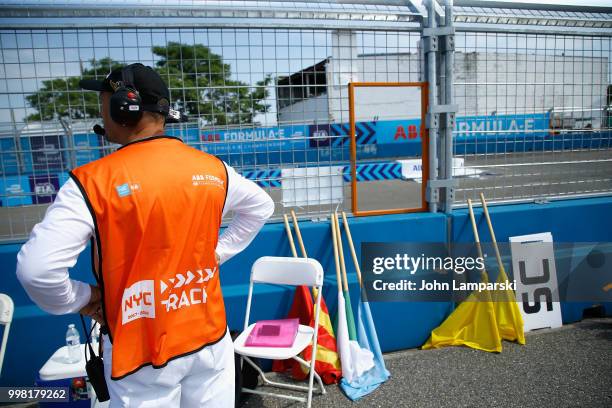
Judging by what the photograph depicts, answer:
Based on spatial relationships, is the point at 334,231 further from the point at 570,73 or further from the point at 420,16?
the point at 570,73

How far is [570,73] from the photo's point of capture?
4148mm

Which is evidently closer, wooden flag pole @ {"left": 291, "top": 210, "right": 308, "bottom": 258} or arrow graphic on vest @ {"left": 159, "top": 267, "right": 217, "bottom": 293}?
arrow graphic on vest @ {"left": 159, "top": 267, "right": 217, "bottom": 293}

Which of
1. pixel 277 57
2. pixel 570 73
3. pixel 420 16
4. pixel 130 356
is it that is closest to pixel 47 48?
pixel 277 57

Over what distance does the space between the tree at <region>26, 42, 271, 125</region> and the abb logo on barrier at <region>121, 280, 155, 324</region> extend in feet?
7.07

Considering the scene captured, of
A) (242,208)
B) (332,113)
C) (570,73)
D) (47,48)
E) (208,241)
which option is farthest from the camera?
(570,73)

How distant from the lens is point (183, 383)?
5.33ft

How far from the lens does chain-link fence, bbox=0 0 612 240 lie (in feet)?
10.3

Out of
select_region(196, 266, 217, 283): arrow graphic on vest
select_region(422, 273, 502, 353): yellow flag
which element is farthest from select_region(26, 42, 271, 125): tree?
select_region(422, 273, 502, 353): yellow flag

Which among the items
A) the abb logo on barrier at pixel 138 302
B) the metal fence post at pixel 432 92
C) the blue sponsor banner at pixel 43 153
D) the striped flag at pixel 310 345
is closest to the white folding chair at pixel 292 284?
the striped flag at pixel 310 345

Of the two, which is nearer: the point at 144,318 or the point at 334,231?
the point at 144,318

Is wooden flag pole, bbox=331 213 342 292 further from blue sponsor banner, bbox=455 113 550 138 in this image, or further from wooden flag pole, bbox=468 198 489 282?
blue sponsor banner, bbox=455 113 550 138

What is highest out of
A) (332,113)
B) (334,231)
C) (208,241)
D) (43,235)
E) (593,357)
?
(332,113)

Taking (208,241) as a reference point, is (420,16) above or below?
above

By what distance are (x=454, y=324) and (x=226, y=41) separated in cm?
298
